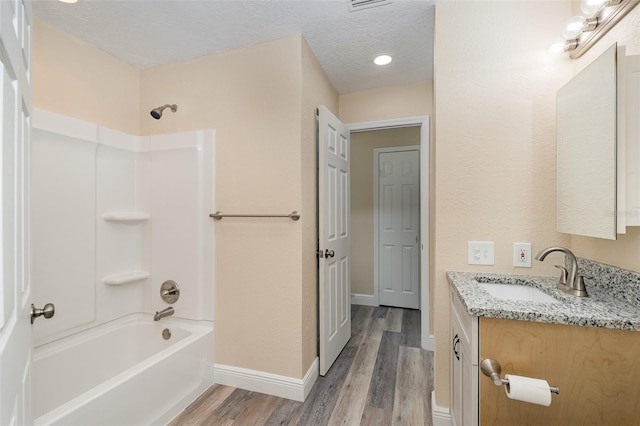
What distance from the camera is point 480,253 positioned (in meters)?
1.58

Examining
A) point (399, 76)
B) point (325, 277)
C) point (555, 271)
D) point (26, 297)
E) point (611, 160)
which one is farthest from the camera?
point (399, 76)

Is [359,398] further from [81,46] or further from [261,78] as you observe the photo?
[81,46]

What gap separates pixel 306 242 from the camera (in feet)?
6.75

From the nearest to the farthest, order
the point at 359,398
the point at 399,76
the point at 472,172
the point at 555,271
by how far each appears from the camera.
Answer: the point at 555,271
the point at 472,172
the point at 359,398
the point at 399,76

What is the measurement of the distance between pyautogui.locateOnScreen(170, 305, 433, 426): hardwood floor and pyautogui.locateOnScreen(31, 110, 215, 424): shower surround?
233mm

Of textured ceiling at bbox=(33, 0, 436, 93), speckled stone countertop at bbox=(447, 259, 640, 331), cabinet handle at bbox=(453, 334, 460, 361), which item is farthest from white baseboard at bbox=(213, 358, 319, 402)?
textured ceiling at bbox=(33, 0, 436, 93)

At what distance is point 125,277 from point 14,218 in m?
1.69

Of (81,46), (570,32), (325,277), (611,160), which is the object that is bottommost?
(325,277)

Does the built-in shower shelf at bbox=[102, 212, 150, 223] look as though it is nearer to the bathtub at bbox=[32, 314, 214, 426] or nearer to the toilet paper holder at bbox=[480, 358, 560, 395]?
the bathtub at bbox=[32, 314, 214, 426]

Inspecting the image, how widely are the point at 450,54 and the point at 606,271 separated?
4.31 feet

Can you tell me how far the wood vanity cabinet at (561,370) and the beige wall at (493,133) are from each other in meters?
0.57

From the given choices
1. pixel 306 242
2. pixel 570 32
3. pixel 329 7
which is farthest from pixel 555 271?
pixel 329 7

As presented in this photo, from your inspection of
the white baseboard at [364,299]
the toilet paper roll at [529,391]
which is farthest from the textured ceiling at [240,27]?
the white baseboard at [364,299]

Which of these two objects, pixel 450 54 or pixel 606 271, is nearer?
pixel 606 271
